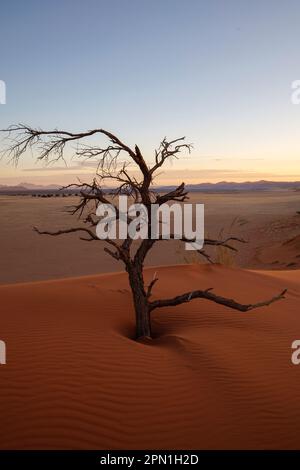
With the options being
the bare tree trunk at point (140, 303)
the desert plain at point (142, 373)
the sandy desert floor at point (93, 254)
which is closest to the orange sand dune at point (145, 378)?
the desert plain at point (142, 373)

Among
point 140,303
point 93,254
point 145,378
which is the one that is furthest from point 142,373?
Answer: point 93,254

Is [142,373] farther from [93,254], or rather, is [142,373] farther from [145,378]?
[93,254]

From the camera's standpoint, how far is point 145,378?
4.19m

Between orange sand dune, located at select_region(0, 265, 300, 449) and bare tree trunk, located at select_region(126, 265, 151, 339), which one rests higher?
bare tree trunk, located at select_region(126, 265, 151, 339)

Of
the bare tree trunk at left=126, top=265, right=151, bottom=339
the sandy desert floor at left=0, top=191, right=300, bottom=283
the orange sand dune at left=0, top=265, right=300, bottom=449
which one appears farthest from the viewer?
the sandy desert floor at left=0, top=191, right=300, bottom=283

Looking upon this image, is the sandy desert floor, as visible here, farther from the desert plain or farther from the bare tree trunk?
the bare tree trunk

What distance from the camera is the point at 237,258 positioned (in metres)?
17.6

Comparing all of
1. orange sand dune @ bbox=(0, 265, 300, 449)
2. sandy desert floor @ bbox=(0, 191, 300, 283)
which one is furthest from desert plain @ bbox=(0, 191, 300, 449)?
Answer: sandy desert floor @ bbox=(0, 191, 300, 283)

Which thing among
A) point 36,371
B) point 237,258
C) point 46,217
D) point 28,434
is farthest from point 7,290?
point 46,217

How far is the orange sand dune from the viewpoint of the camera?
3396mm

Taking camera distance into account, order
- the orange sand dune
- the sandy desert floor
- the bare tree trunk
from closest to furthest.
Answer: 1. the orange sand dune
2. the bare tree trunk
3. the sandy desert floor

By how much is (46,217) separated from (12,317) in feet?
83.3

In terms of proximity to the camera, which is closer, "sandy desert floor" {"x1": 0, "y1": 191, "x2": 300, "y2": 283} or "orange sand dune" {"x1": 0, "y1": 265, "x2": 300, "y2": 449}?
"orange sand dune" {"x1": 0, "y1": 265, "x2": 300, "y2": 449}

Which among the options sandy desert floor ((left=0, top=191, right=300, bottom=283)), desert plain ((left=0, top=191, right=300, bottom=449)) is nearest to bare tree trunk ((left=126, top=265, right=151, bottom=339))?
desert plain ((left=0, top=191, right=300, bottom=449))
